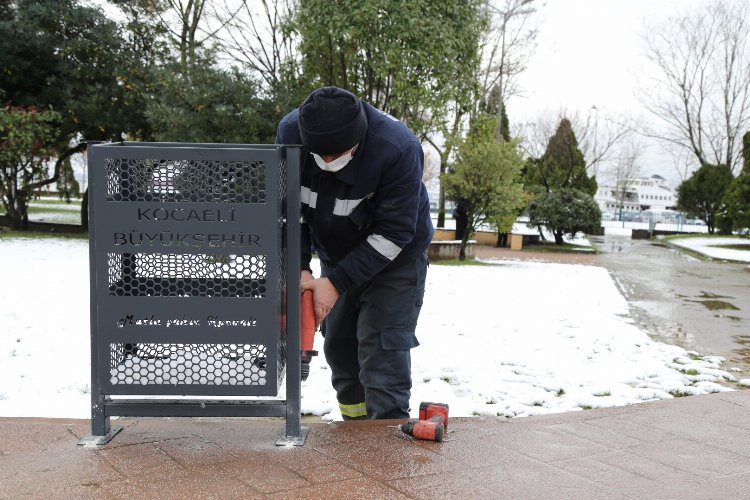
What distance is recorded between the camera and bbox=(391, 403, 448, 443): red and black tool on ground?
2.91 m

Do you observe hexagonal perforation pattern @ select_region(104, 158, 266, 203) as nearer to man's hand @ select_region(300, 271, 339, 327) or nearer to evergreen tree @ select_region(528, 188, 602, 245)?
man's hand @ select_region(300, 271, 339, 327)

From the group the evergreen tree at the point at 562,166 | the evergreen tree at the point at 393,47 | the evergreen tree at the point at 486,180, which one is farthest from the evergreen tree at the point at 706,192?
the evergreen tree at the point at 393,47

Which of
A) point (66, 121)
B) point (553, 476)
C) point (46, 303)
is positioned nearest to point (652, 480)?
point (553, 476)

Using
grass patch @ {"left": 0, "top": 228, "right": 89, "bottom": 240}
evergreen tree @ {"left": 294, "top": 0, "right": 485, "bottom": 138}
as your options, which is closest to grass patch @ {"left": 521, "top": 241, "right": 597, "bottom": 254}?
evergreen tree @ {"left": 294, "top": 0, "right": 485, "bottom": 138}

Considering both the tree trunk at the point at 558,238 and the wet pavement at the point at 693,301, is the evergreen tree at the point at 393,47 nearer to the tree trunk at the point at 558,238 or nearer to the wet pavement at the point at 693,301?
the wet pavement at the point at 693,301

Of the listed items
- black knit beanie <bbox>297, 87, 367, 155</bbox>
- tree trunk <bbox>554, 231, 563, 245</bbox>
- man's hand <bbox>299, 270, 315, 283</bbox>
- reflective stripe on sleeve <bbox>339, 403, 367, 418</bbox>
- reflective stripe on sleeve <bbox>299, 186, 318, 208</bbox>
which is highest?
black knit beanie <bbox>297, 87, 367, 155</bbox>

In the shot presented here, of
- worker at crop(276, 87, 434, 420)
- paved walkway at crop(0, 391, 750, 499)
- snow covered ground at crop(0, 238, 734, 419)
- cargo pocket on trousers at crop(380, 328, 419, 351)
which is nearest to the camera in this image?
paved walkway at crop(0, 391, 750, 499)

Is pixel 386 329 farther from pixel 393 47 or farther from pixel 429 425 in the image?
pixel 393 47

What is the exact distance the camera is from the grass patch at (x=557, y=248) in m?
23.0

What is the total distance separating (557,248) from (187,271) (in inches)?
878

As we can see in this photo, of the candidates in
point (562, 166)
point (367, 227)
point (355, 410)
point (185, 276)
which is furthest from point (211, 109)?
point (562, 166)

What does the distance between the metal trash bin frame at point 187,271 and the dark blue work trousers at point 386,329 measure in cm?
46

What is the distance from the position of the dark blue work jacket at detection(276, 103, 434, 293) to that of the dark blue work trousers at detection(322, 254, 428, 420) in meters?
0.15

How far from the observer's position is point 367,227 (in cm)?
305
